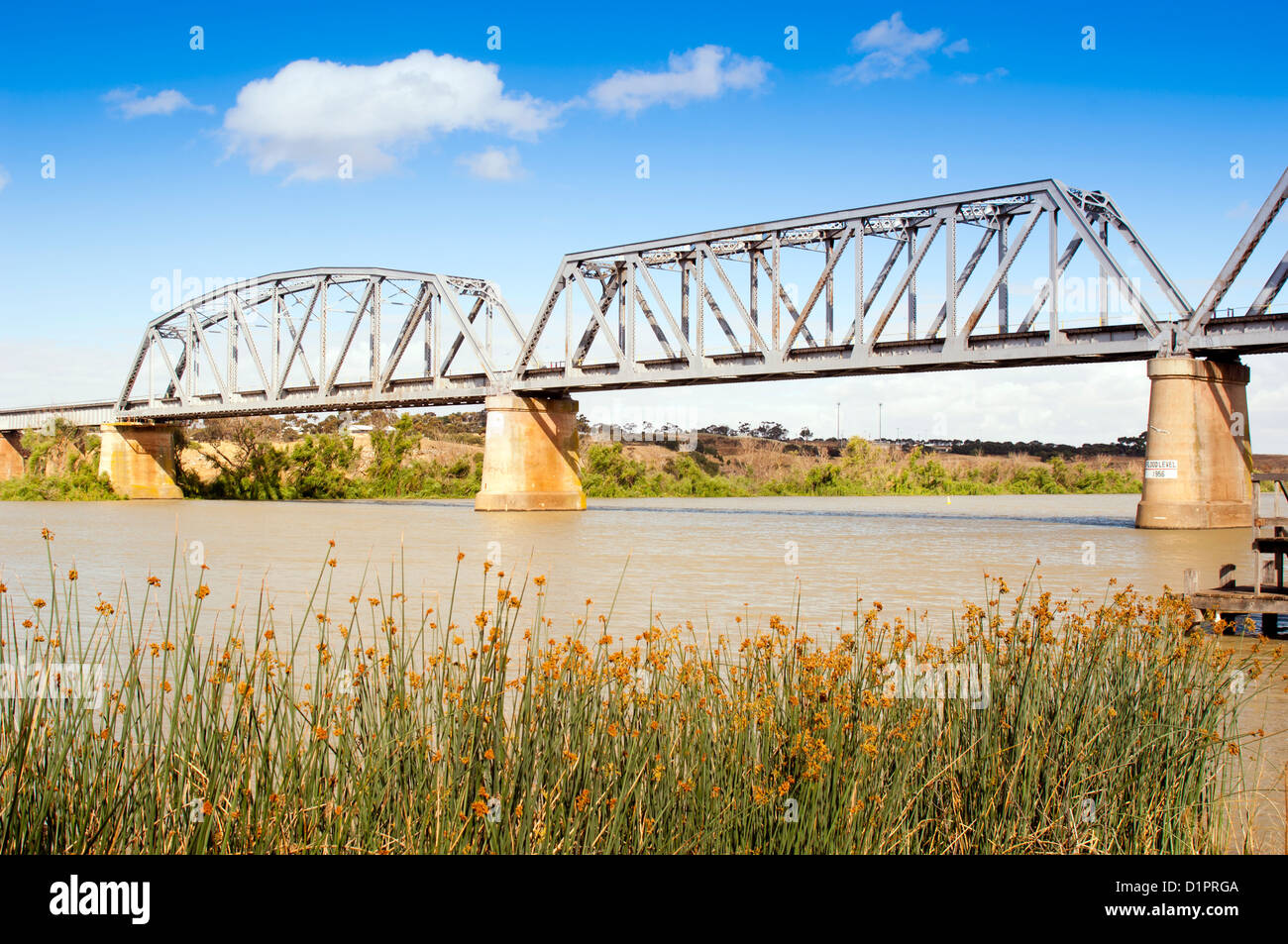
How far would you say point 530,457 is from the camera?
5962cm

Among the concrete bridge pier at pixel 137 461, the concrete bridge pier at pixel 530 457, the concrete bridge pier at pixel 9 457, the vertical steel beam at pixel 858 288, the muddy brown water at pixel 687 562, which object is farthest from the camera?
the concrete bridge pier at pixel 9 457

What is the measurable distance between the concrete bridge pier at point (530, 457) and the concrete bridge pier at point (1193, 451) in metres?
28.8

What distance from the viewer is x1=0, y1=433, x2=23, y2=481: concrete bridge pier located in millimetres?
97438

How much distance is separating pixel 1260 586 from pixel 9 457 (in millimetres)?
104701

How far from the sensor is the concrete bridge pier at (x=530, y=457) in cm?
5769

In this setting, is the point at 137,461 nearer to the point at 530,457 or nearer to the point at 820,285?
the point at 530,457

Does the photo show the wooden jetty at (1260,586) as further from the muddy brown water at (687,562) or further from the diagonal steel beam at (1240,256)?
the diagonal steel beam at (1240,256)

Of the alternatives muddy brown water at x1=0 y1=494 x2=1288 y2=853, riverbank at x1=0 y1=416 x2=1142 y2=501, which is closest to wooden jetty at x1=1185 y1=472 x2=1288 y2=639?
muddy brown water at x1=0 y1=494 x2=1288 y2=853

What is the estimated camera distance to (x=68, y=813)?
5.12 meters

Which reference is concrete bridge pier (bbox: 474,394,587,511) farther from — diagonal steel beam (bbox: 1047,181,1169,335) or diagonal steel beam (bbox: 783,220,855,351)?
diagonal steel beam (bbox: 1047,181,1169,335)

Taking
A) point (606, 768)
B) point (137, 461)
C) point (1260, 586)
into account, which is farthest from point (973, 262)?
point (137, 461)

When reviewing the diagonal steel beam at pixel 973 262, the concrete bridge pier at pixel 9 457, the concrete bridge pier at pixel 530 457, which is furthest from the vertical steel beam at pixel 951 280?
the concrete bridge pier at pixel 9 457
